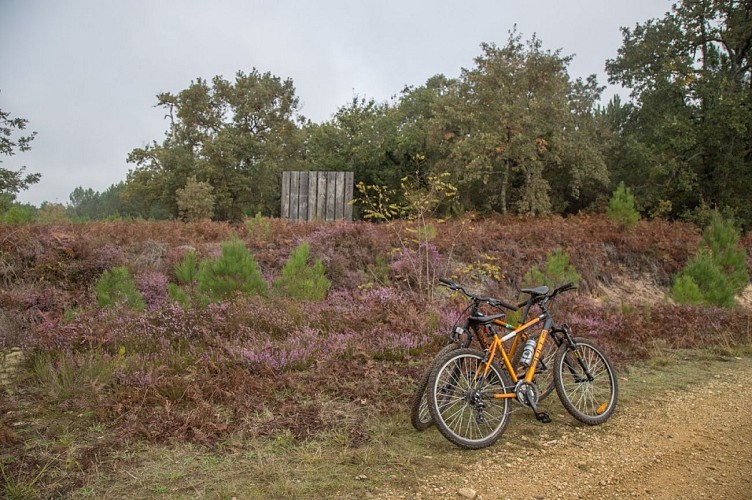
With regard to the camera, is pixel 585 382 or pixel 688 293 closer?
pixel 585 382

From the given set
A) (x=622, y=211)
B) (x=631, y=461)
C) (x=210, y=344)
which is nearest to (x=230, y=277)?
(x=210, y=344)

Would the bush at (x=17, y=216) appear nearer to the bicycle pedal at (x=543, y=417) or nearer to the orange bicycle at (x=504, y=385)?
the orange bicycle at (x=504, y=385)

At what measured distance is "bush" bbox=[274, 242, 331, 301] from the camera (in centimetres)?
844

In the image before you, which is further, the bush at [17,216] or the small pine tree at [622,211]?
the small pine tree at [622,211]

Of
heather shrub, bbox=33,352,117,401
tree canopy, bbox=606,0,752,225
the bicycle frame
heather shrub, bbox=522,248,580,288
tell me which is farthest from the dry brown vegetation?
tree canopy, bbox=606,0,752,225

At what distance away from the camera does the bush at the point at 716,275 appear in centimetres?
1005

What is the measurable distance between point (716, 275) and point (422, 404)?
26.7 ft

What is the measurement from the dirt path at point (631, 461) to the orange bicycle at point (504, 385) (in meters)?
0.19

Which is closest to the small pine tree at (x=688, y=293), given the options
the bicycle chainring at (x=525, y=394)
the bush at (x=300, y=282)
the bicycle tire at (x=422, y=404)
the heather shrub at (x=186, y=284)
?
the bush at (x=300, y=282)

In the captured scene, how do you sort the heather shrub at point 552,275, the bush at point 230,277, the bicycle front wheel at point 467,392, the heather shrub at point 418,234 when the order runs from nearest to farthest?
the bicycle front wheel at point 467,392, the bush at point 230,277, the heather shrub at point 552,275, the heather shrub at point 418,234

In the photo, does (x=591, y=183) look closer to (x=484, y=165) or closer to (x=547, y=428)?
(x=484, y=165)

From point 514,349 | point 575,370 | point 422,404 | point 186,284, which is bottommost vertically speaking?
point 422,404

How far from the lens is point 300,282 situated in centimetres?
850

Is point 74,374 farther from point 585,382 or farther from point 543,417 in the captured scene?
point 585,382
